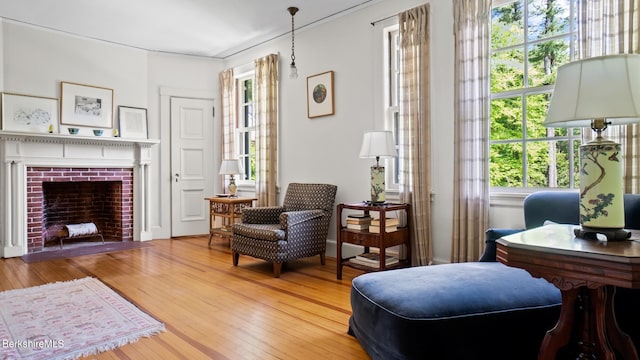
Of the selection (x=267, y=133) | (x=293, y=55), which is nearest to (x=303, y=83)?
(x=293, y=55)

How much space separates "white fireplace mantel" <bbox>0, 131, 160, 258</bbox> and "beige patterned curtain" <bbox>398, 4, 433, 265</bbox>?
3712mm

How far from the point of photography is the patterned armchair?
12.1 feet

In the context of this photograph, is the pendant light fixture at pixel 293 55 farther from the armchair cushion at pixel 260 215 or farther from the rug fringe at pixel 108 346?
the rug fringe at pixel 108 346

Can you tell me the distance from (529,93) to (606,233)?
213cm

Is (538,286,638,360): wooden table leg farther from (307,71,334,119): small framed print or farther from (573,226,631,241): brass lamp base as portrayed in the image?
(307,71,334,119): small framed print

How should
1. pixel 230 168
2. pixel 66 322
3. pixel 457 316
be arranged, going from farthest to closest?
pixel 230 168
pixel 66 322
pixel 457 316

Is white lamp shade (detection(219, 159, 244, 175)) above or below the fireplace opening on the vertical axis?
above

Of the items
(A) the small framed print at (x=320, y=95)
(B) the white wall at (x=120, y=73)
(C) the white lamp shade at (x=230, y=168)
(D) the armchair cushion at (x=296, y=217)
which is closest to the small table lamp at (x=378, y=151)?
(D) the armchair cushion at (x=296, y=217)

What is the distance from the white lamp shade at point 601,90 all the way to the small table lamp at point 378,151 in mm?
2043

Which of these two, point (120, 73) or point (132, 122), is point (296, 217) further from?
point (120, 73)

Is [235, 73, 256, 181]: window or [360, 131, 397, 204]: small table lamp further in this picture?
[235, 73, 256, 181]: window

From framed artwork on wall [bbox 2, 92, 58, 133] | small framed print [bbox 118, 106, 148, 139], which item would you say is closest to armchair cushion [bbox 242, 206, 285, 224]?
small framed print [bbox 118, 106, 148, 139]

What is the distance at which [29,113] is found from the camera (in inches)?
187

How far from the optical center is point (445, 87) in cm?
350
